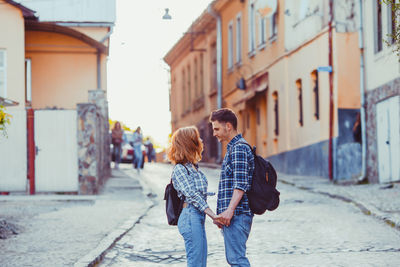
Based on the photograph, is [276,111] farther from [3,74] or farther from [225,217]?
[225,217]

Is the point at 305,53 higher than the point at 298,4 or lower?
lower

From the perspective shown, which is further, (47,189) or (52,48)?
(52,48)

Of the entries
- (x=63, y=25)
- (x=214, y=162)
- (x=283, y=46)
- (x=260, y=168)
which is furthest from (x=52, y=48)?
(x=260, y=168)

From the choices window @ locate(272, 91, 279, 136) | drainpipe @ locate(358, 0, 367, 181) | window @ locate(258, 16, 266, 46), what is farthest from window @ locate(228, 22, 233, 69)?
drainpipe @ locate(358, 0, 367, 181)

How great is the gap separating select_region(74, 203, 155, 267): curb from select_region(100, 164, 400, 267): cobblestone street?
3.4 inches

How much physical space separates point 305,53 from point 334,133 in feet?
11.4

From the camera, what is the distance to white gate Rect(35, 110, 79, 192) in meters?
17.4

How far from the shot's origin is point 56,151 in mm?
17422

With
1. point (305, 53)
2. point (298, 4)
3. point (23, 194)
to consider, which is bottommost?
point (23, 194)

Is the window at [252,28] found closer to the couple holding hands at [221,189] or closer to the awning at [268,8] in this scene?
the awning at [268,8]

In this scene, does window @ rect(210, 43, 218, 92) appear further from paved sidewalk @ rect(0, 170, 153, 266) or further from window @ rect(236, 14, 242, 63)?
paved sidewalk @ rect(0, 170, 153, 266)

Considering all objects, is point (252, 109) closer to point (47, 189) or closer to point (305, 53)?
point (305, 53)

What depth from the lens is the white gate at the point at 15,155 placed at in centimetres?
1725

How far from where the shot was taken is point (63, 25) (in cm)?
2453
